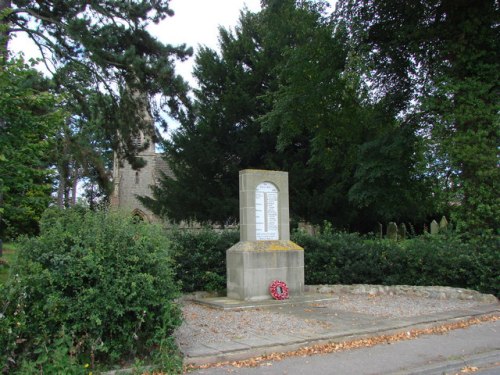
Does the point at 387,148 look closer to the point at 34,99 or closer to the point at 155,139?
the point at 155,139

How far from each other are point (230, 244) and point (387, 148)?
7011mm

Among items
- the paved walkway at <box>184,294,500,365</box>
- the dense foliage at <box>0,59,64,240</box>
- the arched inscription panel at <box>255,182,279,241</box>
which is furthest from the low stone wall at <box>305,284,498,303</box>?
the dense foliage at <box>0,59,64,240</box>

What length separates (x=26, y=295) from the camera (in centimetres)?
548

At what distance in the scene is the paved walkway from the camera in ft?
21.0

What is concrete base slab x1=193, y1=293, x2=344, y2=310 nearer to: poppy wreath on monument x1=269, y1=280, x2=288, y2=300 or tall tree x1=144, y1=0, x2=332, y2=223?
poppy wreath on monument x1=269, y1=280, x2=288, y2=300

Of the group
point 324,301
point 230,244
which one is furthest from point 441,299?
point 230,244

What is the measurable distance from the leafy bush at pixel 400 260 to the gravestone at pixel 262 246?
1784 mm

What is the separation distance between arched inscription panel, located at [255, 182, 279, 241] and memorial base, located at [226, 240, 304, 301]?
8.1 inches

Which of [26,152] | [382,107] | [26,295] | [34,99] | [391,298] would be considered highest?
[382,107]

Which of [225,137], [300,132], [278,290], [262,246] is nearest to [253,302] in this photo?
[278,290]

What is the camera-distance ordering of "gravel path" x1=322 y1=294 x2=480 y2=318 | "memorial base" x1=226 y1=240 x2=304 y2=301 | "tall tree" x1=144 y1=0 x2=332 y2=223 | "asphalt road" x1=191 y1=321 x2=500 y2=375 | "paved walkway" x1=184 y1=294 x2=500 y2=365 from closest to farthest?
1. "asphalt road" x1=191 y1=321 x2=500 y2=375
2. "paved walkway" x1=184 y1=294 x2=500 y2=365
3. "gravel path" x1=322 y1=294 x2=480 y2=318
4. "memorial base" x1=226 y1=240 x2=304 y2=301
5. "tall tree" x1=144 y1=0 x2=332 y2=223

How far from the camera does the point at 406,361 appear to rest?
247 inches

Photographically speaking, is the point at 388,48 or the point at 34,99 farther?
the point at 388,48

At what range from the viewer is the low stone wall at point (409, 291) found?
10.9 meters
